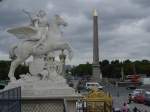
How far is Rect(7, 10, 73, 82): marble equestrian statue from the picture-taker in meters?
15.7

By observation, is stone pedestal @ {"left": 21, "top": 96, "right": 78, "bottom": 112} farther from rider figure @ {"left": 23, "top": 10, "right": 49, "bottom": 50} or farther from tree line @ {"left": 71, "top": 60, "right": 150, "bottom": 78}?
tree line @ {"left": 71, "top": 60, "right": 150, "bottom": 78}

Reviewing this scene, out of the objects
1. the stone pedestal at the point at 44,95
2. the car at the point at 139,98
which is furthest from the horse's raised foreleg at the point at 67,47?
the car at the point at 139,98

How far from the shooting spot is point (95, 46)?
74.2 meters

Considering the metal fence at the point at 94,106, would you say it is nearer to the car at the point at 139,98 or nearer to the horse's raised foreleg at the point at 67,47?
the horse's raised foreleg at the point at 67,47

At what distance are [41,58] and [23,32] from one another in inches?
34.6

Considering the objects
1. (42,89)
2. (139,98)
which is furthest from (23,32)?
(139,98)

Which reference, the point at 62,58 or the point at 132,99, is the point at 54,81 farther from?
→ the point at 132,99

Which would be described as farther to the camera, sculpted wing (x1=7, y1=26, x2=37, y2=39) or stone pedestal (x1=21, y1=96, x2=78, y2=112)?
sculpted wing (x1=7, y1=26, x2=37, y2=39)

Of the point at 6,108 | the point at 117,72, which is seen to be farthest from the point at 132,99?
the point at 117,72

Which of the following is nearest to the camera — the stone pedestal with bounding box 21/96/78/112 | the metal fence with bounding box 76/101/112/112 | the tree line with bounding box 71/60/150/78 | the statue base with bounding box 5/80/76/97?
the stone pedestal with bounding box 21/96/78/112

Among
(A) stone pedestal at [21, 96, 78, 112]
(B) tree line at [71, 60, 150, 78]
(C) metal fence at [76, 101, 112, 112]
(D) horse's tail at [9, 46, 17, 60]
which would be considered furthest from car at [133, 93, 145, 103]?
(B) tree line at [71, 60, 150, 78]

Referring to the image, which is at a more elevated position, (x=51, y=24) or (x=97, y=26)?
(x=97, y=26)

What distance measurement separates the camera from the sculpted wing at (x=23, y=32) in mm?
15750

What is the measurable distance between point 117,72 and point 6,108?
140 metres
